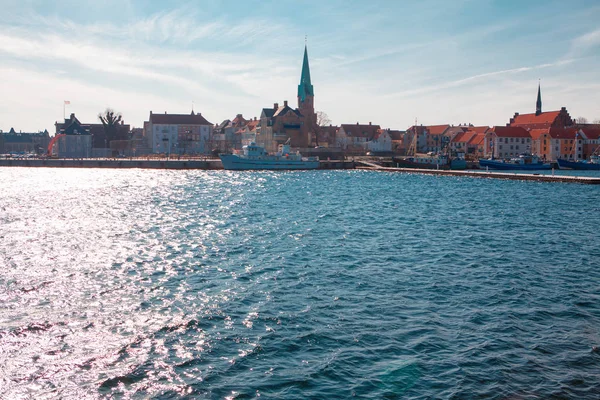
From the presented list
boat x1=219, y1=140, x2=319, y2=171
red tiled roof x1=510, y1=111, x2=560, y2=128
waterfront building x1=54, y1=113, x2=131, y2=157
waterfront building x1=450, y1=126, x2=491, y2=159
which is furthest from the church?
red tiled roof x1=510, y1=111, x2=560, y2=128

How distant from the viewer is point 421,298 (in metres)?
16.5

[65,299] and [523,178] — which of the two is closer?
[65,299]

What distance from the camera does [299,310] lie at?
1538 centimetres

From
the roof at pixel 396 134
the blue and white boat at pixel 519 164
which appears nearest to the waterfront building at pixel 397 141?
the roof at pixel 396 134

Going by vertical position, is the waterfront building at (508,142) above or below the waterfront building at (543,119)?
below

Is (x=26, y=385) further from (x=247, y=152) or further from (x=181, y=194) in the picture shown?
(x=247, y=152)

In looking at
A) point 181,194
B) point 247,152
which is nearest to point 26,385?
point 181,194

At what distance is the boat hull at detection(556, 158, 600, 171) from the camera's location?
111 meters

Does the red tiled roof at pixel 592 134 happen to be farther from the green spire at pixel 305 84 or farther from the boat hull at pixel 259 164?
the boat hull at pixel 259 164

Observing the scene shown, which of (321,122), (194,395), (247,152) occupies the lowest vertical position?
(194,395)

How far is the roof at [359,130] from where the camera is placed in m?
164

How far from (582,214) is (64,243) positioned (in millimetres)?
34477

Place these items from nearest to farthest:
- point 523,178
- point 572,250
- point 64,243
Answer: point 572,250
point 64,243
point 523,178

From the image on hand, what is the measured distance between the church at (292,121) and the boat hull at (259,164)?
32651 mm
